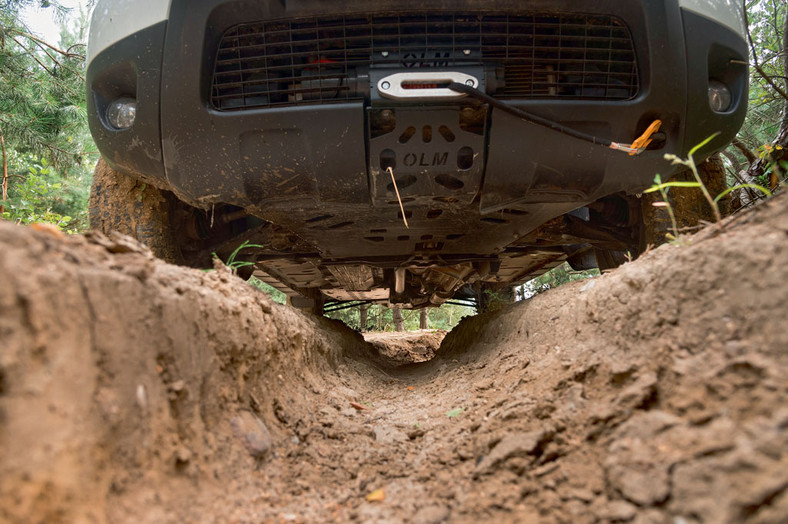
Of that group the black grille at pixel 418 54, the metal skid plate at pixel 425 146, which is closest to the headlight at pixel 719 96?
the black grille at pixel 418 54

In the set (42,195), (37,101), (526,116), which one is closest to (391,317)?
(42,195)

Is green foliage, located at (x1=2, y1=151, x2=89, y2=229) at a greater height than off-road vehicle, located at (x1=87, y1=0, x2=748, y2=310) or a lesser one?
greater

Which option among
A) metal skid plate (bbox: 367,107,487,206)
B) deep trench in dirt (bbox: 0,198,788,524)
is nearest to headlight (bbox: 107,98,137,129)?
deep trench in dirt (bbox: 0,198,788,524)

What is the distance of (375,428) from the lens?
65.1 inches

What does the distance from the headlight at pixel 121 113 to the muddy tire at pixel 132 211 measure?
47cm

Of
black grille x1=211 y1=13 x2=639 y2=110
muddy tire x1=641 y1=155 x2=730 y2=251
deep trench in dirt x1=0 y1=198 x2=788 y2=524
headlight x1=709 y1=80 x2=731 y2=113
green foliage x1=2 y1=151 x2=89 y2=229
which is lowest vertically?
deep trench in dirt x1=0 y1=198 x2=788 y2=524

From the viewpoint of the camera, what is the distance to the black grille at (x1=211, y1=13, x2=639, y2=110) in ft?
5.69

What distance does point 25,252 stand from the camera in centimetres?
76

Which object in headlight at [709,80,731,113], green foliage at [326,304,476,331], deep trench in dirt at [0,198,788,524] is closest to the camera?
deep trench in dirt at [0,198,788,524]

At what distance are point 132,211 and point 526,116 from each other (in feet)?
6.59

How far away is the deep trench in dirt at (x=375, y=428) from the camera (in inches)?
27.2

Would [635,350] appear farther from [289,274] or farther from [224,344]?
[289,274]

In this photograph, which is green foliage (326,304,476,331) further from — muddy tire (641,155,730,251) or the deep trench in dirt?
the deep trench in dirt

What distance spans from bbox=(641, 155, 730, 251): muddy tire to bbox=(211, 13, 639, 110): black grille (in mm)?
817
